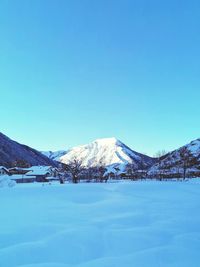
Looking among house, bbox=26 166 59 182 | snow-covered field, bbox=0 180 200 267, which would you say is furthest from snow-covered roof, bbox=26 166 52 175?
snow-covered field, bbox=0 180 200 267

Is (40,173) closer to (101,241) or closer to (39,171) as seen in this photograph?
(39,171)

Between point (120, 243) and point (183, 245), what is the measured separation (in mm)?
1406

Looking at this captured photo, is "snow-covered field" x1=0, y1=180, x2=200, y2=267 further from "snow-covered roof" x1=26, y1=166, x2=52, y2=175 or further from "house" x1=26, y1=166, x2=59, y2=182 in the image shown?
"snow-covered roof" x1=26, y1=166, x2=52, y2=175

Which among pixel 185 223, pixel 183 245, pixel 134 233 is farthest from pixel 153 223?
pixel 183 245

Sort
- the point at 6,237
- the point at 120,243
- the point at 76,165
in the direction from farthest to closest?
1. the point at 76,165
2. the point at 6,237
3. the point at 120,243

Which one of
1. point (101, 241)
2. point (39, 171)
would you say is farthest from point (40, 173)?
point (101, 241)

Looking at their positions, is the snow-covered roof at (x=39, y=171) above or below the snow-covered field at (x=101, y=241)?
above

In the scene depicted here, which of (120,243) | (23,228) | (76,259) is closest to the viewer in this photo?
(76,259)

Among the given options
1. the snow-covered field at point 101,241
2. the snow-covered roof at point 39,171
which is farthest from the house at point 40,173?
the snow-covered field at point 101,241

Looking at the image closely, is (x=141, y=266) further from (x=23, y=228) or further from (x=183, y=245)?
(x=23, y=228)

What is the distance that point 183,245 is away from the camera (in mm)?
6141

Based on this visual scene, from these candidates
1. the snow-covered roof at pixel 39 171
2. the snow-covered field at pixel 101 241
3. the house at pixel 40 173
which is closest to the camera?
the snow-covered field at pixel 101 241

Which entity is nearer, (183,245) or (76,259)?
(76,259)

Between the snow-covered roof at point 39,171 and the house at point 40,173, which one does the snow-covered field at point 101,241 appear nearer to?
the house at point 40,173
